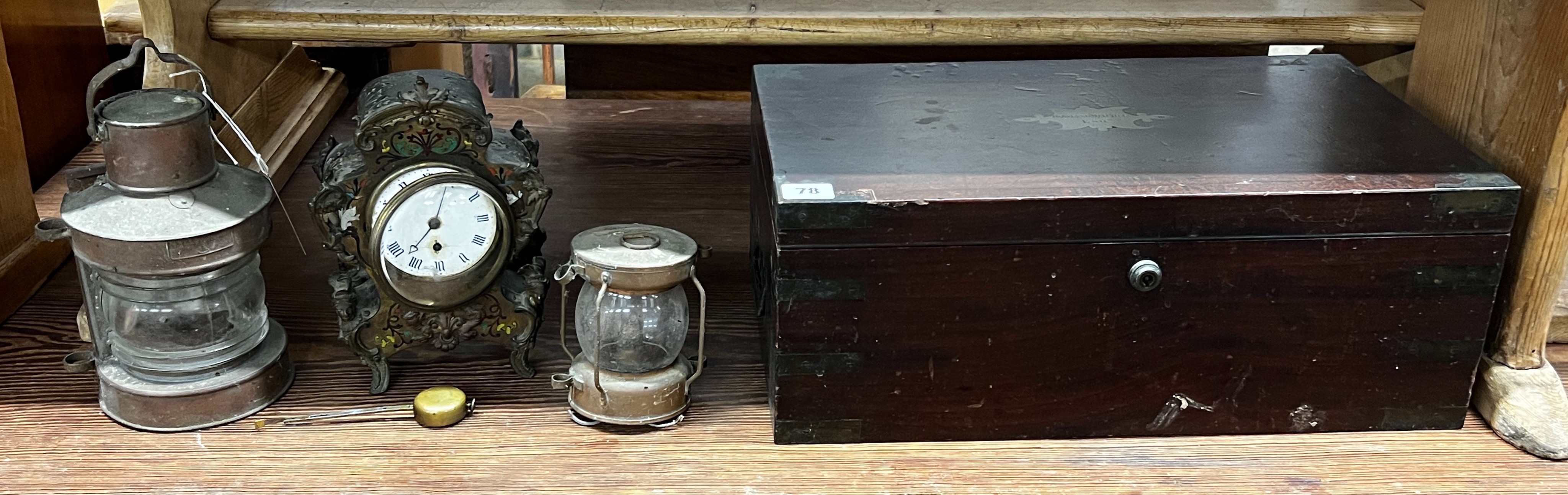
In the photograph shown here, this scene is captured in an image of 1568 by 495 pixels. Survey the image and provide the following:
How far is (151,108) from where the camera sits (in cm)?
136

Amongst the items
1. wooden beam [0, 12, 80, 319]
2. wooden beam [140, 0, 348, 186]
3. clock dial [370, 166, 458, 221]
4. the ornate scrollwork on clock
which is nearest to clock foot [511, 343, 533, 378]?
the ornate scrollwork on clock

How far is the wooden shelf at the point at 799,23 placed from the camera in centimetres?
172

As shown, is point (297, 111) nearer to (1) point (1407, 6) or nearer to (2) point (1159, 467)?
(2) point (1159, 467)

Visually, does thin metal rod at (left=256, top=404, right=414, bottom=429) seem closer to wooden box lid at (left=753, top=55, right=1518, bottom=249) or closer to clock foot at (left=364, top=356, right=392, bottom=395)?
clock foot at (left=364, top=356, right=392, bottom=395)

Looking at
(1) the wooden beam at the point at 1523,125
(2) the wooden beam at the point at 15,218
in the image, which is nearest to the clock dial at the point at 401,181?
(2) the wooden beam at the point at 15,218

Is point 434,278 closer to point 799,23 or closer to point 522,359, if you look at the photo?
point 522,359

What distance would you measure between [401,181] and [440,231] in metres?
0.06

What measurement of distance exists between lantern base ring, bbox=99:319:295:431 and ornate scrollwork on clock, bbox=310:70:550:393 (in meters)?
0.10

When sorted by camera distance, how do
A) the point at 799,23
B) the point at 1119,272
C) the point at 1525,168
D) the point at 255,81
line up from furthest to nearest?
the point at 255,81 → the point at 799,23 → the point at 1525,168 → the point at 1119,272

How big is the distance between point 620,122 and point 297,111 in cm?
54

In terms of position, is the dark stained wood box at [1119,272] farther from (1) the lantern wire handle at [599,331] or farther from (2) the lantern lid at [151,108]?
(2) the lantern lid at [151,108]

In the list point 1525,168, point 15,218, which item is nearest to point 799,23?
point 1525,168

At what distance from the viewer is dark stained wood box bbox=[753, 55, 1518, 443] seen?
131 centimetres

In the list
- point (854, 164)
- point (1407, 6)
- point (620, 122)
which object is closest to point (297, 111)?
point (620, 122)
